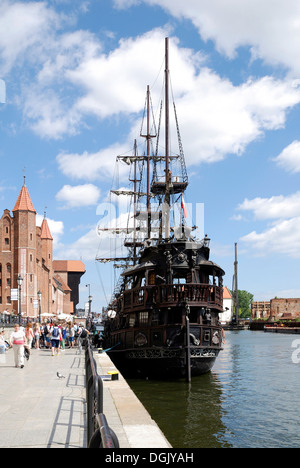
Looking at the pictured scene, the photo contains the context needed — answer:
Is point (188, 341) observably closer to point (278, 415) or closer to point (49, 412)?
point (278, 415)

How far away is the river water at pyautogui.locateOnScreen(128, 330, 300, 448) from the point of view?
12594mm

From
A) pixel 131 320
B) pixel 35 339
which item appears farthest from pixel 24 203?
pixel 131 320

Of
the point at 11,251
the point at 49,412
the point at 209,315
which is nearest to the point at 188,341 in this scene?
the point at 209,315

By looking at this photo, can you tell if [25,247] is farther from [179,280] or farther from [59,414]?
[59,414]

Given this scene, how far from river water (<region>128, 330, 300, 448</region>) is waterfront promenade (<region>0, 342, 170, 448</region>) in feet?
6.40

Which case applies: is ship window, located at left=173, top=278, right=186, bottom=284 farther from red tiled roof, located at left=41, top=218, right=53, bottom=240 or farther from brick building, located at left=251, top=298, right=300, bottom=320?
brick building, located at left=251, top=298, right=300, bottom=320

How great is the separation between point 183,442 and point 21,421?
440 centimetres

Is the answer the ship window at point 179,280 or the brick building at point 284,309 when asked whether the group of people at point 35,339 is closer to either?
the ship window at point 179,280

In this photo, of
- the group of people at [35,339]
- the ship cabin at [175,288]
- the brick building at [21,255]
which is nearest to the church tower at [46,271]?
the brick building at [21,255]

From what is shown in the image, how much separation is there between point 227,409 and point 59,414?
28.0 feet

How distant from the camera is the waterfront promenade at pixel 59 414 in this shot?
25.6 feet

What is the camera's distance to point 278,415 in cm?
1581

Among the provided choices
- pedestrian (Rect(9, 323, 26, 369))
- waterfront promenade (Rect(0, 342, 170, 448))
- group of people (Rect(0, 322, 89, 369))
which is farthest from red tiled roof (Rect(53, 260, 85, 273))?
waterfront promenade (Rect(0, 342, 170, 448))

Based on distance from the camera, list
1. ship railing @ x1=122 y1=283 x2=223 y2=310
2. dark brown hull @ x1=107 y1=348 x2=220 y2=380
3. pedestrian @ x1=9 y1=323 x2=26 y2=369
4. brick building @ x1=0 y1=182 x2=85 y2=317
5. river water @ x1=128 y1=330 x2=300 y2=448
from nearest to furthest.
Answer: river water @ x1=128 y1=330 x2=300 y2=448, pedestrian @ x1=9 y1=323 x2=26 y2=369, dark brown hull @ x1=107 y1=348 x2=220 y2=380, ship railing @ x1=122 y1=283 x2=223 y2=310, brick building @ x1=0 y1=182 x2=85 y2=317
